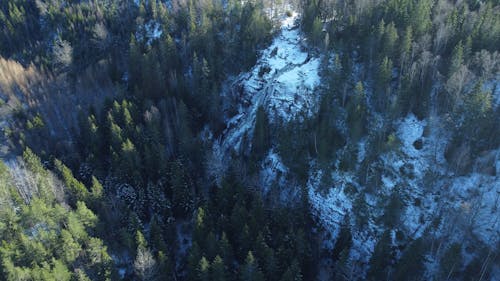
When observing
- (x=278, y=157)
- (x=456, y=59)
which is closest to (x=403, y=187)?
(x=278, y=157)

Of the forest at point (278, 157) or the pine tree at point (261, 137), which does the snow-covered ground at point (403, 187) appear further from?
the pine tree at point (261, 137)

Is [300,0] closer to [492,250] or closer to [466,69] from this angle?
[466,69]

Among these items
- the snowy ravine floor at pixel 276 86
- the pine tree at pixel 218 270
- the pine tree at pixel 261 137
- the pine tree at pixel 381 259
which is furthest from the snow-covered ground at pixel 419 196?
the pine tree at pixel 218 270

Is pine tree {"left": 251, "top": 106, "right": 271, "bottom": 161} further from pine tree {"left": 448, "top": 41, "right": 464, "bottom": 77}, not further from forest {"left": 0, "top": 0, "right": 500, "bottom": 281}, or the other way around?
pine tree {"left": 448, "top": 41, "right": 464, "bottom": 77}

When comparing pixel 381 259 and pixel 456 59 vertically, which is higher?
pixel 456 59

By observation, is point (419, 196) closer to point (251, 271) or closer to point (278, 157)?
point (278, 157)

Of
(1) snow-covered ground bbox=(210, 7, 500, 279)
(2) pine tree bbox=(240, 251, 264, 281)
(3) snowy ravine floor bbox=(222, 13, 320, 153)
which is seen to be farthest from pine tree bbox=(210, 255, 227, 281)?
(3) snowy ravine floor bbox=(222, 13, 320, 153)

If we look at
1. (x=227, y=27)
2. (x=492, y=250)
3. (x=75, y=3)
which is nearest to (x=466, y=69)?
(x=492, y=250)
